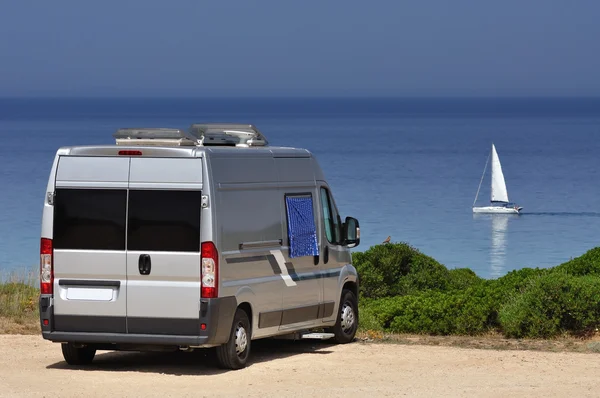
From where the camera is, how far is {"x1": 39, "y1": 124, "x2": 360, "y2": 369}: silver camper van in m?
12.2

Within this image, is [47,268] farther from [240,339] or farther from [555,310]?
[555,310]

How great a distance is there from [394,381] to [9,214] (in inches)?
2209

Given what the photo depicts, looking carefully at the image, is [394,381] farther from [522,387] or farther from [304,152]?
[304,152]

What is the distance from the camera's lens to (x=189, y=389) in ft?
38.0

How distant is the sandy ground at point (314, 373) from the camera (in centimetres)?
1154

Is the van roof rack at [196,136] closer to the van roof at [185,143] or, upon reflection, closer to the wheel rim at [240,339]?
the van roof at [185,143]

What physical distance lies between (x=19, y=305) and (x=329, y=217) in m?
6.04

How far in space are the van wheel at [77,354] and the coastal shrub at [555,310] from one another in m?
6.20

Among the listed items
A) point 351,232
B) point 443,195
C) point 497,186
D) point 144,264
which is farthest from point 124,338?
point 443,195

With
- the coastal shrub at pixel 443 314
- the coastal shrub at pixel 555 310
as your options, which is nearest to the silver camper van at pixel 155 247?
the coastal shrub at pixel 555 310

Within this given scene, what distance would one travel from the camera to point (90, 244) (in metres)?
12.5

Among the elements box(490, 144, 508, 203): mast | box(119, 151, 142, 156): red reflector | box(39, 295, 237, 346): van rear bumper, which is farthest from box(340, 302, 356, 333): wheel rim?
box(490, 144, 508, 203): mast

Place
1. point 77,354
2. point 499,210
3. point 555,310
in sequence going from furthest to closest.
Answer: point 499,210 < point 555,310 < point 77,354

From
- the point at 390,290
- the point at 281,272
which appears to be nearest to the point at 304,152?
the point at 281,272
